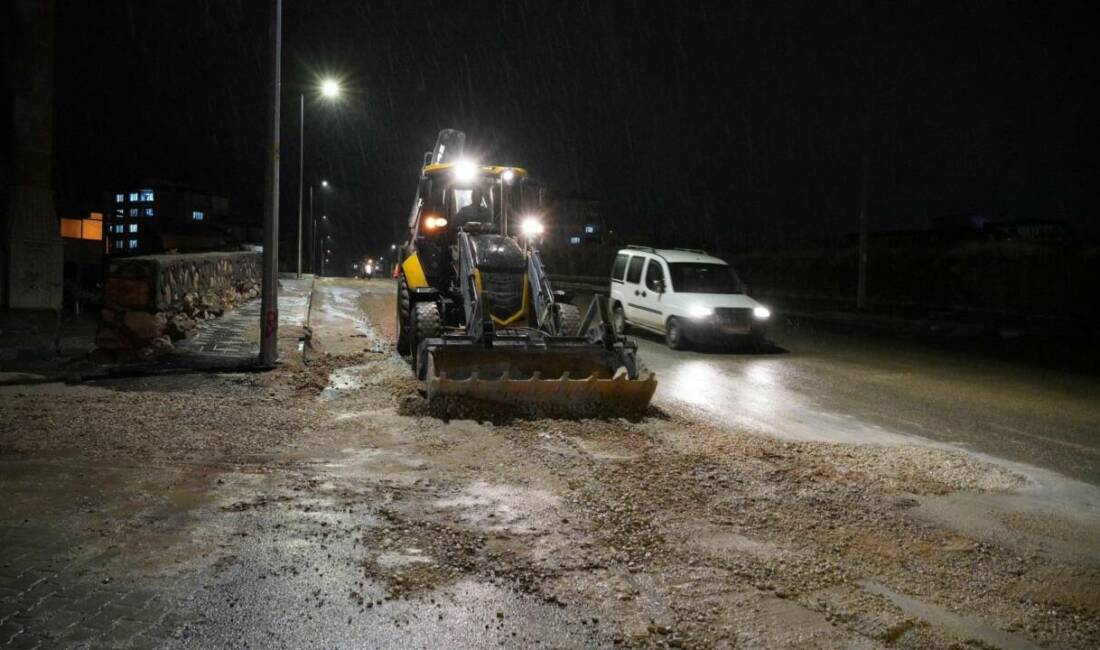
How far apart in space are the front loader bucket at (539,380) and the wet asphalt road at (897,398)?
963 millimetres

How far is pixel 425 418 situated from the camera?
893 cm

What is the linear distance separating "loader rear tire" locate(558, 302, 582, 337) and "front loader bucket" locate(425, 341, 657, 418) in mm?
Result: 1302

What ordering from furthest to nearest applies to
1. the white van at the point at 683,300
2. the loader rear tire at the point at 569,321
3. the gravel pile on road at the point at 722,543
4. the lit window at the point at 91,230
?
the lit window at the point at 91,230, the white van at the point at 683,300, the loader rear tire at the point at 569,321, the gravel pile on road at the point at 722,543

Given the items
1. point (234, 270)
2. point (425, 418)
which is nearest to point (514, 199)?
point (425, 418)

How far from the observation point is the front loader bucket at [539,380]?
9.16 m

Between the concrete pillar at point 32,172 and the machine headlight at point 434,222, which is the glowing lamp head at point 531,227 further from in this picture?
the concrete pillar at point 32,172

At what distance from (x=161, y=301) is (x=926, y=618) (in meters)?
12.1

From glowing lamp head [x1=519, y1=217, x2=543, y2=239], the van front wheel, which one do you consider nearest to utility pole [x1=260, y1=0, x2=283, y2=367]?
glowing lamp head [x1=519, y1=217, x2=543, y2=239]

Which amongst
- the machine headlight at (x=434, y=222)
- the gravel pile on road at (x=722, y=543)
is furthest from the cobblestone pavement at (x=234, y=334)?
the gravel pile on road at (x=722, y=543)

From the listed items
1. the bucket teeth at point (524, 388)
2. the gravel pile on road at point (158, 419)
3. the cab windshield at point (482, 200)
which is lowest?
the gravel pile on road at point (158, 419)

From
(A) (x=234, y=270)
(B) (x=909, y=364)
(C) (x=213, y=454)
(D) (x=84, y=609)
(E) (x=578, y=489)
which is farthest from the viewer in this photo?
(A) (x=234, y=270)

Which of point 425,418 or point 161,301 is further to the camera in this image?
point 161,301

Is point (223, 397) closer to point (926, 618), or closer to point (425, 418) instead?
point (425, 418)

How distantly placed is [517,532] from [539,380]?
3951 mm
